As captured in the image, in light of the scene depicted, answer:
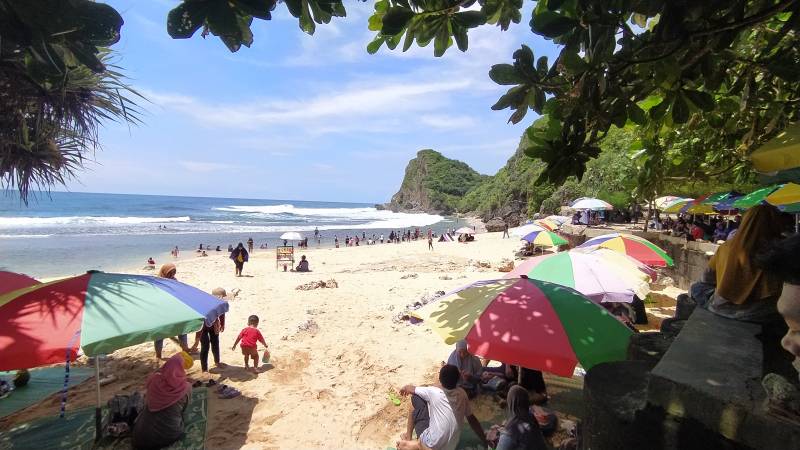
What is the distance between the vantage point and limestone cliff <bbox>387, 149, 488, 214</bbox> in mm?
96812

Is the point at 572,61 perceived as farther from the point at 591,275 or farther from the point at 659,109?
the point at 591,275

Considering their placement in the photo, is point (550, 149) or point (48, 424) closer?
point (550, 149)

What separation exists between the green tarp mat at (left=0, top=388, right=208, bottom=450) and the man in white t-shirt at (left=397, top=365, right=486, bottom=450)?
241cm

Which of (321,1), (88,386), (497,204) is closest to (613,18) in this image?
(321,1)

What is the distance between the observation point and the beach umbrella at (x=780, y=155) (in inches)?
74.2

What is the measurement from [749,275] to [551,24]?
2.06 m

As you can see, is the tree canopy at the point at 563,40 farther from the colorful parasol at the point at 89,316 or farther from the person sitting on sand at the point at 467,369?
the person sitting on sand at the point at 467,369

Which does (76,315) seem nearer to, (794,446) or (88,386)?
(88,386)

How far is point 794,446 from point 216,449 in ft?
15.8

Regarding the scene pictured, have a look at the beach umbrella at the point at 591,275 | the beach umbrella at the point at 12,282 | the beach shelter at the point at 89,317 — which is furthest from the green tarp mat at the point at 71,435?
the beach umbrella at the point at 591,275

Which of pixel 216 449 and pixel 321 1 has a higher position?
pixel 321 1

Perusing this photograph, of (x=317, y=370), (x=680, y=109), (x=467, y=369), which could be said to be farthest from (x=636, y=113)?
(x=317, y=370)

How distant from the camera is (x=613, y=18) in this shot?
6.57 ft

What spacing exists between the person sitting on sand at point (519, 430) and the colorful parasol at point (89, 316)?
10.3 feet
